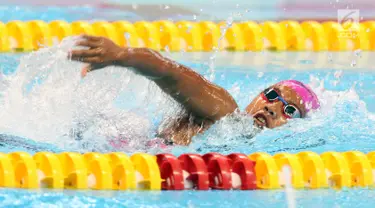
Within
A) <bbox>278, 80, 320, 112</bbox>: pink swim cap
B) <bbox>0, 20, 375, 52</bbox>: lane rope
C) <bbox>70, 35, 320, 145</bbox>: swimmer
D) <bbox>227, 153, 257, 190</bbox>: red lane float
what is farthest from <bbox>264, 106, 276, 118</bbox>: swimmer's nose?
<bbox>0, 20, 375, 52</bbox>: lane rope

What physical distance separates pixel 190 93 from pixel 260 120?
457 millimetres

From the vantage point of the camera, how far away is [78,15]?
7082 millimetres

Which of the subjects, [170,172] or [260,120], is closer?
[170,172]

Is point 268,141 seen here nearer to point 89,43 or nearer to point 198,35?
point 89,43

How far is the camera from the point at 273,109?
12.3 ft

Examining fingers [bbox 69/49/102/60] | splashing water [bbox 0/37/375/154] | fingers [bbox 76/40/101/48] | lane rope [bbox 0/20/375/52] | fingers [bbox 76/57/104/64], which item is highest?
lane rope [bbox 0/20/375/52]

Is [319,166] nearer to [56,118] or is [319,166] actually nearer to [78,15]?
[56,118]

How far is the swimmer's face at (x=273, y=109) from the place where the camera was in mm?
3727

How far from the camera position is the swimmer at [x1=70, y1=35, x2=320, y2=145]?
10.2 feet

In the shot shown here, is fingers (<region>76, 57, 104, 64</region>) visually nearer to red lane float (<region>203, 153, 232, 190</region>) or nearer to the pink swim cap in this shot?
red lane float (<region>203, 153, 232, 190</region>)

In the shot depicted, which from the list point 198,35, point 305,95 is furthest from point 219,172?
point 198,35

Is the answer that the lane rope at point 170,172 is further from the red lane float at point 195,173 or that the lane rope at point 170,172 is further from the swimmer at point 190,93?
the swimmer at point 190,93

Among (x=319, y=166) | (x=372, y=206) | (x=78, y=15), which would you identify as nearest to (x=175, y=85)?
(x=319, y=166)

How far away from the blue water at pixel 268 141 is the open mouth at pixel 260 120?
0.22 ft
